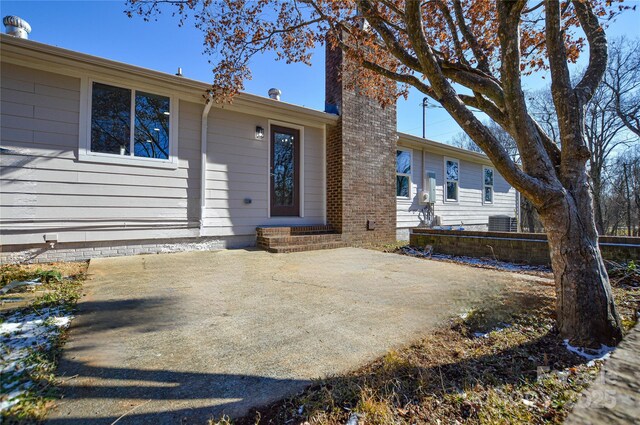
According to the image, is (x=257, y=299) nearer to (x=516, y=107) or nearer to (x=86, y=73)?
(x=516, y=107)

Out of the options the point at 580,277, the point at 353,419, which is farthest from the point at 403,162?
the point at 353,419

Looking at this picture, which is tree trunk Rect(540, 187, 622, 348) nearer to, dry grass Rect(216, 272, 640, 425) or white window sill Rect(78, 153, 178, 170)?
dry grass Rect(216, 272, 640, 425)

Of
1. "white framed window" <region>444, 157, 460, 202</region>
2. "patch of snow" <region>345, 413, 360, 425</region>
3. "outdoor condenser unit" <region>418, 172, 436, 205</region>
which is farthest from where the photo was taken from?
"white framed window" <region>444, 157, 460, 202</region>

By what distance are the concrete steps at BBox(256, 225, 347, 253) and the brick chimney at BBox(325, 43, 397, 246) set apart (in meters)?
0.32

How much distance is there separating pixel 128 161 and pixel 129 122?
2.20ft

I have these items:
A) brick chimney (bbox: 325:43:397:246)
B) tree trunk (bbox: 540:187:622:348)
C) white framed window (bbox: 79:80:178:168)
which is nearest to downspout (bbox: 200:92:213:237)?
white framed window (bbox: 79:80:178:168)

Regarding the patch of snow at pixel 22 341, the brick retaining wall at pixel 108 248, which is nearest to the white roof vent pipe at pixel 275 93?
the brick retaining wall at pixel 108 248

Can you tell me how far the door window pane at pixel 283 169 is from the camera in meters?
6.61

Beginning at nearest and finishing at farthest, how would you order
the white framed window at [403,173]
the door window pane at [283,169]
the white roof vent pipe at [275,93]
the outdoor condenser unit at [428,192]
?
the door window pane at [283,169] < the white roof vent pipe at [275,93] < the white framed window at [403,173] < the outdoor condenser unit at [428,192]

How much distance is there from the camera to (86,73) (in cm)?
456

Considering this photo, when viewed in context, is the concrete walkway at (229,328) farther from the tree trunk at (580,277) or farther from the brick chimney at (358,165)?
the brick chimney at (358,165)

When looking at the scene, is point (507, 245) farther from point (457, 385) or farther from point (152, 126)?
point (152, 126)

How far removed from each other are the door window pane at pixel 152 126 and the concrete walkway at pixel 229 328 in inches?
79.4

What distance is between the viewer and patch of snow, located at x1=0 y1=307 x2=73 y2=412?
1402 mm
